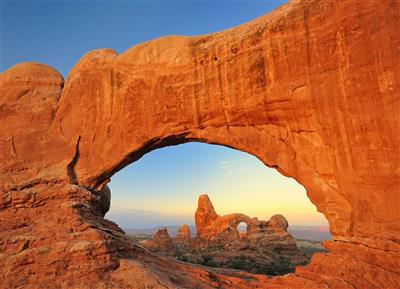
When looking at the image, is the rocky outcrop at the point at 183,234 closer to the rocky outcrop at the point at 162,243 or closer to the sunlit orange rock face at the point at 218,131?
the rocky outcrop at the point at 162,243

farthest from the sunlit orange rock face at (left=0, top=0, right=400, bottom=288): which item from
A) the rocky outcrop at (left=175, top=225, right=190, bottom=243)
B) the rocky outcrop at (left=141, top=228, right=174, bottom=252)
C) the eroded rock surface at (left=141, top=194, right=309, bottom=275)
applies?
the rocky outcrop at (left=175, top=225, right=190, bottom=243)

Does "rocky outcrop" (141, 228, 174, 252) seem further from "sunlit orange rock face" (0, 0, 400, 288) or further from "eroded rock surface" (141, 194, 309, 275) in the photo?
"sunlit orange rock face" (0, 0, 400, 288)

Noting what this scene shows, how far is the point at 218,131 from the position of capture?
17.5 m

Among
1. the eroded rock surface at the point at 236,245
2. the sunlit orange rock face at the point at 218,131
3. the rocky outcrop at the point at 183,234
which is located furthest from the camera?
the rocky outcrop at the point at 183,234

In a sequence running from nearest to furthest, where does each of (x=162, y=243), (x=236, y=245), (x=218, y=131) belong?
1. (x=218, y=131)
2. (x=236, y=245)
3. (x=162, y=243)

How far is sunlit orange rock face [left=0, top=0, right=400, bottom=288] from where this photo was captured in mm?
12852

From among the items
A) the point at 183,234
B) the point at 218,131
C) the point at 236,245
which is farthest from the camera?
the point at 183,234

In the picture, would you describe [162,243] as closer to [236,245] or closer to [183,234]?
[236,245]

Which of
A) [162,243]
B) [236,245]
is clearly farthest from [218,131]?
[162,243]

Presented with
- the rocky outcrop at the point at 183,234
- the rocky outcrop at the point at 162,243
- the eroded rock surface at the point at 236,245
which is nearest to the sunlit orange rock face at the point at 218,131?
the eroded rock surface at the point at 236,245

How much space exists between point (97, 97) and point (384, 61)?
1411cm

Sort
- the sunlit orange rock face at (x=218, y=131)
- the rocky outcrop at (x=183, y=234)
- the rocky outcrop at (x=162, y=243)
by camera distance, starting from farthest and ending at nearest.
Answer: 1. the rocky outcrop at (x=183, y=234)
2. the rocky outcrop at (x=162, y=243)
3. the sunlit orange rock face at (x=218, y=131)

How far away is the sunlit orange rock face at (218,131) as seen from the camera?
12852mm

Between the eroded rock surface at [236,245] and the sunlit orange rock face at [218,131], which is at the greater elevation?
the sunlit orange rock face at [218,131]
